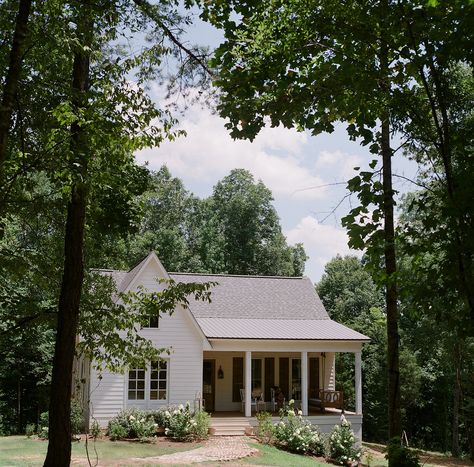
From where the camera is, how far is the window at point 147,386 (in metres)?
20.9

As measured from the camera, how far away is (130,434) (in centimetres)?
1880

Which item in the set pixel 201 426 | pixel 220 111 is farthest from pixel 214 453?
pixel 220 111

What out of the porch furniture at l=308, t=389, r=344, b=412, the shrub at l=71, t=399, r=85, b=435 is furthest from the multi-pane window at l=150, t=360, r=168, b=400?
the porch furniture at l=308, t=389, r=344, b=412

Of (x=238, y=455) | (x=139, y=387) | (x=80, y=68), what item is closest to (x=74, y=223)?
(x=80, y=68)

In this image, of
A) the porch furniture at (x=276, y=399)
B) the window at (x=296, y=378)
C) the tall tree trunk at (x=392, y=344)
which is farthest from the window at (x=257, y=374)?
the tall tree trunk at (x=392, y=344)

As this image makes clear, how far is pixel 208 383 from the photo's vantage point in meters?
24.5

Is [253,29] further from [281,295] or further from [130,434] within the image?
[281,295]

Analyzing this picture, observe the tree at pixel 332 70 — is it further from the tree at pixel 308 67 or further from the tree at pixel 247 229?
the tree at pixel 247 229

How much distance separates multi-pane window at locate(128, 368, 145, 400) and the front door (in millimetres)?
3863

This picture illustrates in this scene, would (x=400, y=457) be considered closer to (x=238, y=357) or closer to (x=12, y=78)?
(x=12, y=78)

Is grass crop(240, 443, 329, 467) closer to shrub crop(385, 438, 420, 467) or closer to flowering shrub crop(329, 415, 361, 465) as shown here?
flowering shrub crop(329, 415, 361, 465)

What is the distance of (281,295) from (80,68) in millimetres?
19604

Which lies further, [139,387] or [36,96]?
[139,387]

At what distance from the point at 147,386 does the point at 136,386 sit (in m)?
0.41
